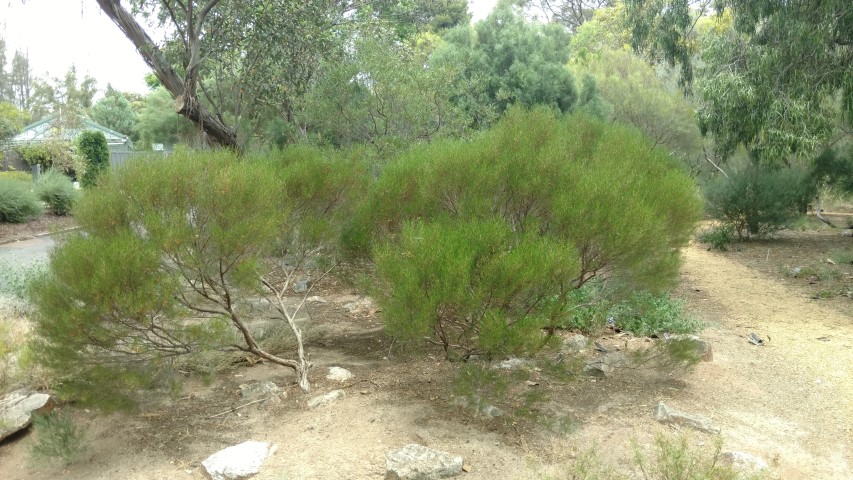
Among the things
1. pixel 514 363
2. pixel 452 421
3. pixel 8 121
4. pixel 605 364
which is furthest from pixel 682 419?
pixel 8 121

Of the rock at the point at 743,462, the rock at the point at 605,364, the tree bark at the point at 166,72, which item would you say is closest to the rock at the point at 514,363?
the rock at the point at 605,364

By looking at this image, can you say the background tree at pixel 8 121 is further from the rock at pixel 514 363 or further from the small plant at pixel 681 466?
the small plant at pixel 681 466

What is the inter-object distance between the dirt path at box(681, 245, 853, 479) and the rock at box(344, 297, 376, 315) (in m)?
3.75

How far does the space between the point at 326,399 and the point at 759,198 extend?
11433 millimetres

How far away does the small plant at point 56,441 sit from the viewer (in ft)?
14.0

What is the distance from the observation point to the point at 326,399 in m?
4.99

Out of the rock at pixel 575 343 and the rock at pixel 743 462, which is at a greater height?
the rock at pixel 743 462

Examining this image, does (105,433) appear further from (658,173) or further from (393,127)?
(393,127)

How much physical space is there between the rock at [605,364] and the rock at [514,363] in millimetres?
502

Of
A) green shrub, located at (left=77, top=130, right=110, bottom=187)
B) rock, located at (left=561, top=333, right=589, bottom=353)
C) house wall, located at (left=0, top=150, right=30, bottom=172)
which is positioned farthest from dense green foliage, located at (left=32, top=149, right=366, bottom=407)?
house wall, located at (left=0, top=150, right=30, bottom=172)

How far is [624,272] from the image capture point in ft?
18.0

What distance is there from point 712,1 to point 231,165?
425 inches

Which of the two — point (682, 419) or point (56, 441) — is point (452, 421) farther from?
point (56, 441)

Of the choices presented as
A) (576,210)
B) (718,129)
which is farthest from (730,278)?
(576,210)
